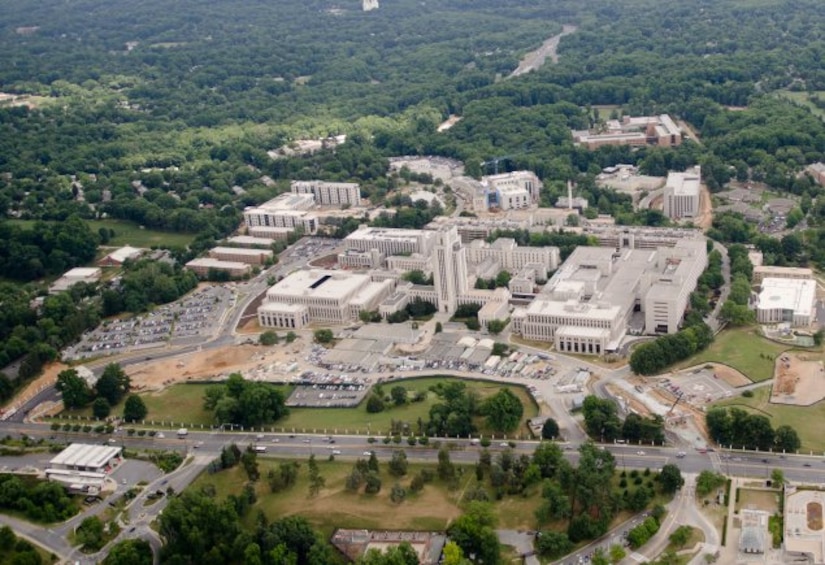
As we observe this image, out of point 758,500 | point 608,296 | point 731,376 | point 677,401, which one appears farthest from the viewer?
point 608,296

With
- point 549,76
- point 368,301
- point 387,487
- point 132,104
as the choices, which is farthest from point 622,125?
point 387,487

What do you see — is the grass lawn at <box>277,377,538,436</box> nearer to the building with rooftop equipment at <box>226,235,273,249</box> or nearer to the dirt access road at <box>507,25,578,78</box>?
the building with rooftop equipment at <box>226,235,273,249</box>

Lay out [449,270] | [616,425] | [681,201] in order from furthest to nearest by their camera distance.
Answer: [681,201]
[449,270]
[616,425]

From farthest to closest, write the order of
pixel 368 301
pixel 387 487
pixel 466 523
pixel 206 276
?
1. pixel 206 276
2. pixel 368 301
3. pixel 387 487
4. pixel 466 523

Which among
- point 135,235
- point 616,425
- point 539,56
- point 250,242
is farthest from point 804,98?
point 616,425

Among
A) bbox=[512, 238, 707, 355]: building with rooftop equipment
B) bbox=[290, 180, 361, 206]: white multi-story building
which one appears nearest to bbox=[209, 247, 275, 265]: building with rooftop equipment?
bbox=[290, 180, 361, 206]: white multi-story building

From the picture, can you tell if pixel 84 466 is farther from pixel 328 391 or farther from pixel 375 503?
pixel 375 503

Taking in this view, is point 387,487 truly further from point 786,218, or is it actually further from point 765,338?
point 786,218
